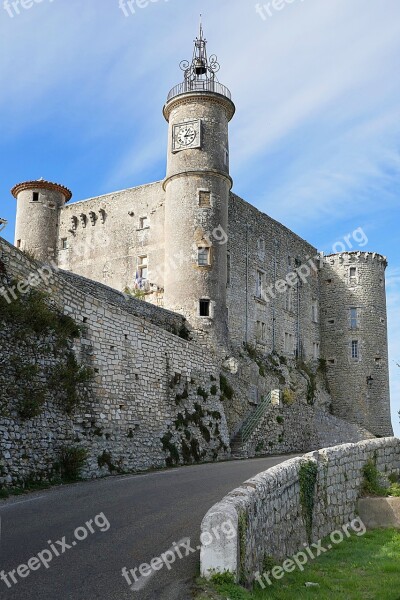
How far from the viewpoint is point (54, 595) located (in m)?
7.25

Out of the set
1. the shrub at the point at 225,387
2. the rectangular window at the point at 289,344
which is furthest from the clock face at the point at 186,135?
the rectangular window at the point at 289,344

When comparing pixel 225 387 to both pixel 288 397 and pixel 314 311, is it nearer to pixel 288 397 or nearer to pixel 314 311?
pixel 288 397

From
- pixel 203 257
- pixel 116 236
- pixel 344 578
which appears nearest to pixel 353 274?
pixel 116 236

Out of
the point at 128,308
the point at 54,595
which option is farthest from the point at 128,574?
the point at 128,308

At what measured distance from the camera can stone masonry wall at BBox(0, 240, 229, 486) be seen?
16.7 m

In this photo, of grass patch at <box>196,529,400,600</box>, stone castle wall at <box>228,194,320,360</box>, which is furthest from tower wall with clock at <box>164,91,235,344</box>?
grass patch at <box>196,529,400,600</box>

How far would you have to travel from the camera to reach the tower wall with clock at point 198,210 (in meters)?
34.2

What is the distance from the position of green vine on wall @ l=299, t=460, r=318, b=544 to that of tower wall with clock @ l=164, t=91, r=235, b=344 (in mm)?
20576

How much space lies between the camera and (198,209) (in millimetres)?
35062

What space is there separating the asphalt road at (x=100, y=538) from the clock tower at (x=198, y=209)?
18.4m

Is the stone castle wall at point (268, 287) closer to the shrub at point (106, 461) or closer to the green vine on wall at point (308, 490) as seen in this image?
the shrub at point (106, 461)

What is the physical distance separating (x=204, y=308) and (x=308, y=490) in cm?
2176

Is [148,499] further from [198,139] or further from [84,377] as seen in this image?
[198,139]

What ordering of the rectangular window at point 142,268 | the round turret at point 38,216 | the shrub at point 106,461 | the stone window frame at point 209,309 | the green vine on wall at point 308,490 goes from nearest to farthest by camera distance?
the green vine on wall at point 308,490 → the shrub at point 106,461 → the stone window frame at point 209,309 → the rectangular window at point 142,268 → the round turret at point 38,216
